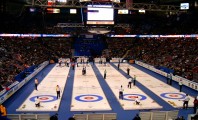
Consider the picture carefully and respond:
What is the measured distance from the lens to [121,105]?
74.3 ft

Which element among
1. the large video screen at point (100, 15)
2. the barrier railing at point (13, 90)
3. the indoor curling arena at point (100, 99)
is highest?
the large video screen at point (100, 15)

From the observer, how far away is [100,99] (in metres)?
24.7

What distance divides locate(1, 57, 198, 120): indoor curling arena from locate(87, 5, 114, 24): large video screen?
24.3 feet

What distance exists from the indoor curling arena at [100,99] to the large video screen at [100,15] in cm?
740

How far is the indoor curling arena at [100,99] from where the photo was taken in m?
17.8

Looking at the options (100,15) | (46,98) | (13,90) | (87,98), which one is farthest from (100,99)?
(100,15)

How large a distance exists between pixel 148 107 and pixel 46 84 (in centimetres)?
1413

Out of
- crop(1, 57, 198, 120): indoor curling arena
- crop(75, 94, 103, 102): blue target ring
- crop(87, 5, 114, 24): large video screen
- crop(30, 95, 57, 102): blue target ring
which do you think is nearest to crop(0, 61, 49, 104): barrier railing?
crop(1, 57, 198, 120): indoor curling arena

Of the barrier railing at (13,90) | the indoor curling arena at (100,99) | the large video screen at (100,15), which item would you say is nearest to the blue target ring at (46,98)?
the indoor curling arena at (100,99)

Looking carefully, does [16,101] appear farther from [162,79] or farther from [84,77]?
[162,79]

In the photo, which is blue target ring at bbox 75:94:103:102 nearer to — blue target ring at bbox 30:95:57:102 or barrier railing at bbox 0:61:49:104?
blue target ring at bbox 30:95:57:102

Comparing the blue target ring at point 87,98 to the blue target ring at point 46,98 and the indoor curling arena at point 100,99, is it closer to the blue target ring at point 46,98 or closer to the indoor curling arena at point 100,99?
the indoor curling arena at point 100,99

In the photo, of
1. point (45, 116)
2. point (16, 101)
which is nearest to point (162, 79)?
point (16, 101)

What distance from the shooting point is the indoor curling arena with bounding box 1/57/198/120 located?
17844 millimetres
